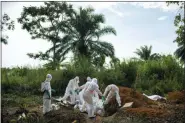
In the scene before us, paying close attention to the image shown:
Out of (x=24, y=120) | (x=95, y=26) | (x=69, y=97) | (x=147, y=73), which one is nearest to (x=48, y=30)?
(x=95, y=26)

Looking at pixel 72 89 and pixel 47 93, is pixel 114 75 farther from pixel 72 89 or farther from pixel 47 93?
pixel 47 93

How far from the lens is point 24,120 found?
355 inches

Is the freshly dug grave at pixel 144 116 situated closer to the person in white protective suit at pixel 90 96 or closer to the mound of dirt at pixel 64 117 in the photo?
the person in white protective suit at pixel 90 96

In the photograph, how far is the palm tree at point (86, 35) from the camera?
94.1ft

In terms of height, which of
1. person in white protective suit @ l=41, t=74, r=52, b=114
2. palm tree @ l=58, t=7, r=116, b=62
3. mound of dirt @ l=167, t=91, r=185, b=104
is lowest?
mound of dirt @ l=167, t=91, r=185, b=104

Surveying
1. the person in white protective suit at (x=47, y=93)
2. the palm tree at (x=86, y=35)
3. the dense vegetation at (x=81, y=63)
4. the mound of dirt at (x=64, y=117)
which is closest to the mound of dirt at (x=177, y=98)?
the dense vegetation at (x=81, y=63)

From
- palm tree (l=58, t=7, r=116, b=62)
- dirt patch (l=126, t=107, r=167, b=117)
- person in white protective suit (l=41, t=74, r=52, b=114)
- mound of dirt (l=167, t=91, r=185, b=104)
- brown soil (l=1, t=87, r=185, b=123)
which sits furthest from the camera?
palm tree (l=58, t=7, r=116, b=62)

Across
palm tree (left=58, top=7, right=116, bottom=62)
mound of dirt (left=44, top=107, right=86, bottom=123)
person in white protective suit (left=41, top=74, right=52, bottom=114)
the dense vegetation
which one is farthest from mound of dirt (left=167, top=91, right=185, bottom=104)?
palm tree (left=58, top=7, right=116, bottom=62)

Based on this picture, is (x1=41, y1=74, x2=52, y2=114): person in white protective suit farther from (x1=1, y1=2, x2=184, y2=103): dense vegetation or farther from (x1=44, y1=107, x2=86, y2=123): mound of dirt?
(x1=1, y1=2, x2=184, y2=103): dense vegetation

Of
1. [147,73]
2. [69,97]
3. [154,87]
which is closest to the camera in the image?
[69,97]

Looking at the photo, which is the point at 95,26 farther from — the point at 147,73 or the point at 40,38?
the point at 147,73

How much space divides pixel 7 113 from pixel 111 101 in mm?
2791

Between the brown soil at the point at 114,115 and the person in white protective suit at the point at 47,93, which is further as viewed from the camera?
the person in white protective suit at the point at 47,93

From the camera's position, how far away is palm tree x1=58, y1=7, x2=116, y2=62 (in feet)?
94.1
